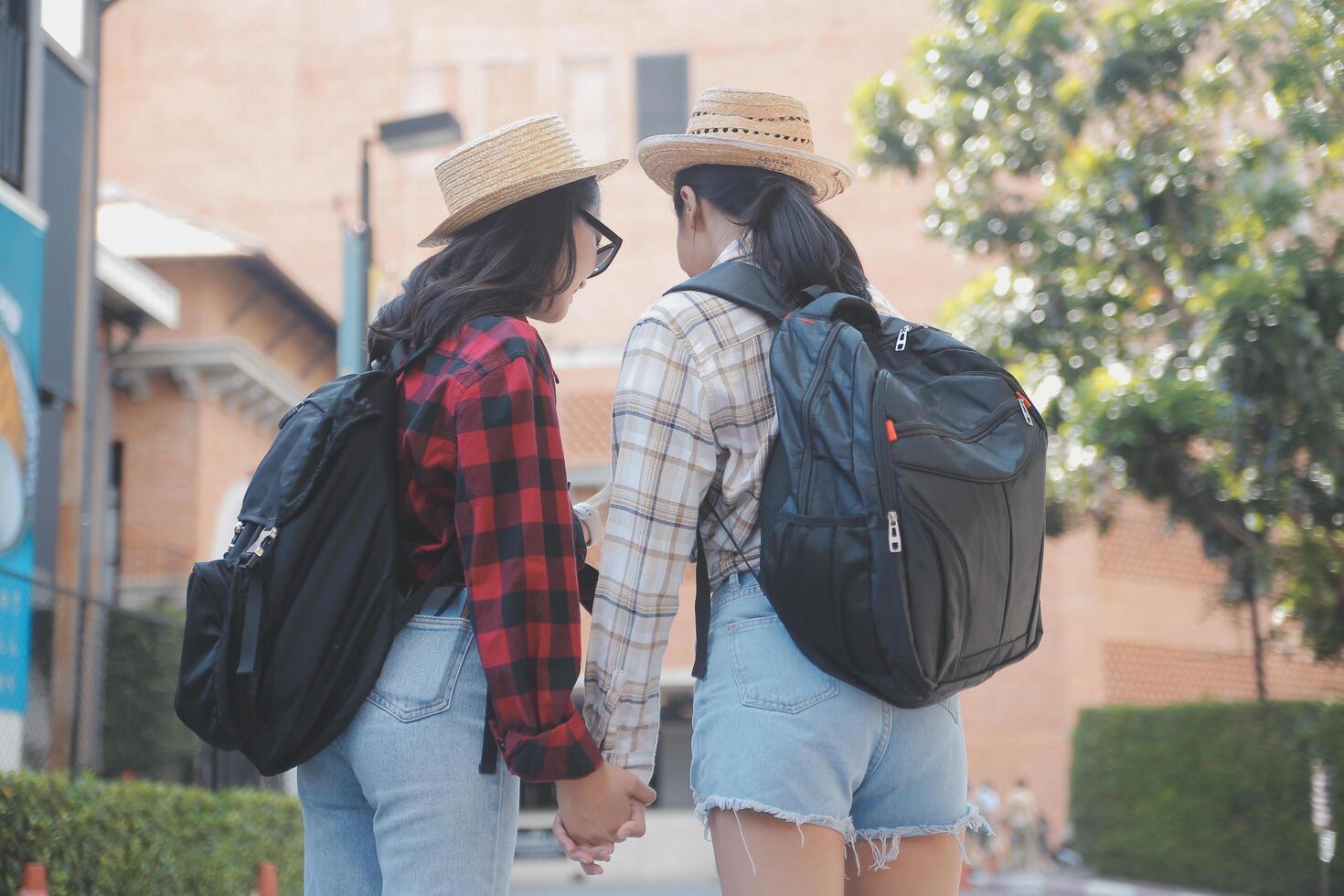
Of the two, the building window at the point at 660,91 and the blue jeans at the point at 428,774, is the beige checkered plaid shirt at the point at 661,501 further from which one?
the building window at the point at 660,91

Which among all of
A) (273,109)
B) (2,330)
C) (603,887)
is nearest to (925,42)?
(2,330)

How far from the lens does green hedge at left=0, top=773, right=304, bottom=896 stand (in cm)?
629

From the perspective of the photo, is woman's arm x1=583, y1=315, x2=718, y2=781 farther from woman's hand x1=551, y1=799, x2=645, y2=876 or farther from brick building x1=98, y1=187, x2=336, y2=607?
brick building x1=98, y1=187, x2=336, y2=607

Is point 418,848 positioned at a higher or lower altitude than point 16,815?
higher

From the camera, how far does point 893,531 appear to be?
224 cm

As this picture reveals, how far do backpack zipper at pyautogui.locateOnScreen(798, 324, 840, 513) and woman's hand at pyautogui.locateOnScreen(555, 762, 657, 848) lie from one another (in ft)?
1.80

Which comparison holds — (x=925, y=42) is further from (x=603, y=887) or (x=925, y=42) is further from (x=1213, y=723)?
(x=603, y=887)

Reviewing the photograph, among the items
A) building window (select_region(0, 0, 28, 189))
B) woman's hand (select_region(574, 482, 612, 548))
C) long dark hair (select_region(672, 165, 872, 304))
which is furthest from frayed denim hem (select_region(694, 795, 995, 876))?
building window (select_region(0, 0, 28, 189))

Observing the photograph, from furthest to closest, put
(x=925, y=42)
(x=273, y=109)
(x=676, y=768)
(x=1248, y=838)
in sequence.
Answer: (x=273, y=109) < (x=676, y=768) < (x=1248, y=838) < (x=925, y=42)

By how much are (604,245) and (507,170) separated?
0.97 feet

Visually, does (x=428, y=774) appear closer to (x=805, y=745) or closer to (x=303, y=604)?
(x=303, y=604)

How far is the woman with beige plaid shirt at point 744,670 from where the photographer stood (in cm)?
234

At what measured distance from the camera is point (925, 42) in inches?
618

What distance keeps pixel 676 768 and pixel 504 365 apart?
33801mm
